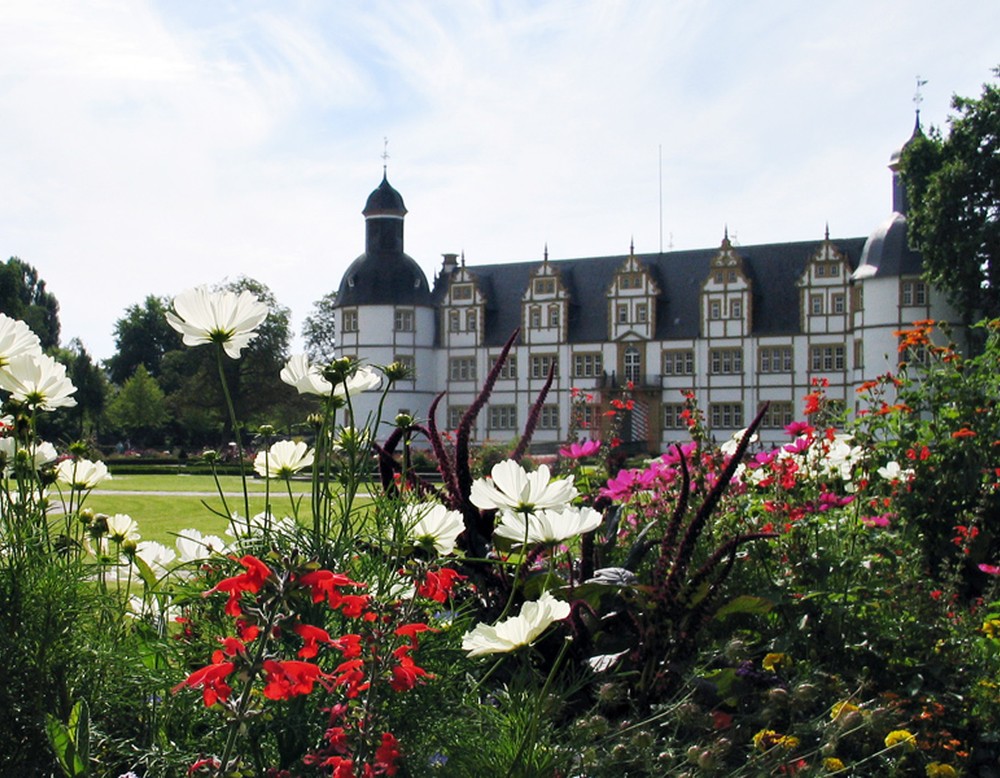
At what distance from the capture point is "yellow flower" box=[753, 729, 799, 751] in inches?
75.2

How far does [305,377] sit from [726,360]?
36.3 meters

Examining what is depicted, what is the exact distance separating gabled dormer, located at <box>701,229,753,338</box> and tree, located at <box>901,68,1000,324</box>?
9.44m

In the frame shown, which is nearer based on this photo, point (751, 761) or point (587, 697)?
point (751, 761)

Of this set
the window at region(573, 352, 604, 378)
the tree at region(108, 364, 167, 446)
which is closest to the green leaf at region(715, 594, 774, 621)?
the window at region(573, 352, 604, 378)

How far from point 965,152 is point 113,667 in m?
29.2

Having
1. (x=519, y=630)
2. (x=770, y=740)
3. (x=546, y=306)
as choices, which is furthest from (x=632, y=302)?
(x=519, y=630)

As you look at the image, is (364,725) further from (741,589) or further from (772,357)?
(772,357)

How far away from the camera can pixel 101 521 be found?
2381mm

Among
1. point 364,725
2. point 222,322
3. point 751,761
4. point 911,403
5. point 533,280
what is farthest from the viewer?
point 533,280

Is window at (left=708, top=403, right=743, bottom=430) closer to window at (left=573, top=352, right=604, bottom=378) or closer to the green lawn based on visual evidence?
window at (left=573, top=352, right=604, bottom=378)

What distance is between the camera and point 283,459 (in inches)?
87.2

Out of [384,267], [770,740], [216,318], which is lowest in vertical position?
[770,740]

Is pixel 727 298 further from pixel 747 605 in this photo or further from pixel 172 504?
pixel 747 605

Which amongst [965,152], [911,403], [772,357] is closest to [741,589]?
[911,403]
